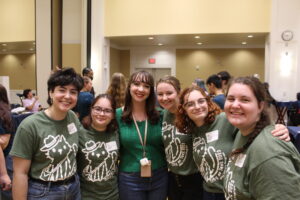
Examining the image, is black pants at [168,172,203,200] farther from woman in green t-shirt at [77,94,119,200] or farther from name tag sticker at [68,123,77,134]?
name tag sticker at [68,123,77,134]

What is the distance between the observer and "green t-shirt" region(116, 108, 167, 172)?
77.7 inches

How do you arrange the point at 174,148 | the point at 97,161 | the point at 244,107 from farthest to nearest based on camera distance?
the point at 174,148 → the point at 97,161 → the point at 244,107

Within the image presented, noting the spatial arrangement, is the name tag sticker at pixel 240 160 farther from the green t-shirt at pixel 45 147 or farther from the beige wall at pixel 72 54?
the beige wall at pixel 72 54

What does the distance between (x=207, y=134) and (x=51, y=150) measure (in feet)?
3.28

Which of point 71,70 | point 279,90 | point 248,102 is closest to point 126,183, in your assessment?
point 71,70

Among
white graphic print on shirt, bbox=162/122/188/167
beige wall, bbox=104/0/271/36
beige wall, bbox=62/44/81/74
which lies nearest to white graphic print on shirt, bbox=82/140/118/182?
white graphic print on shirt, bbox=162/122/188/167

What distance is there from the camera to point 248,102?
1.23 meters

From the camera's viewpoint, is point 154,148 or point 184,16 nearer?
point 154,148

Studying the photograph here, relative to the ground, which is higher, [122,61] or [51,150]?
[122,61]

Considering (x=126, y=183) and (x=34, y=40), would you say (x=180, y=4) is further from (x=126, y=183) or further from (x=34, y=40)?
(x=126, y=183)

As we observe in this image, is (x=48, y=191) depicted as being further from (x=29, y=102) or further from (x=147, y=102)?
(x=29, y=102)

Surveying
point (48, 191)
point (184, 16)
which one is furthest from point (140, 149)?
point (184, 16)

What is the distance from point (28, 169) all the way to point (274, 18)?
25.4 ft

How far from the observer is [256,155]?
1.09 m
